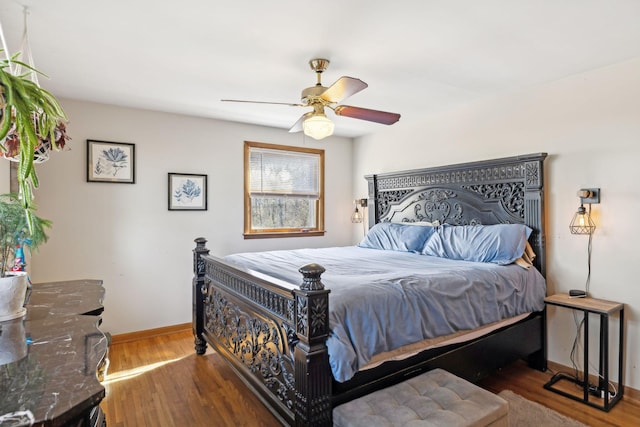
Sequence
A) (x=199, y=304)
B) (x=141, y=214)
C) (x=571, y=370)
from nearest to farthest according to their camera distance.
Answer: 1. (x=571, y=370)
2. (x=199, y=304)
3. (x=141, y=214)

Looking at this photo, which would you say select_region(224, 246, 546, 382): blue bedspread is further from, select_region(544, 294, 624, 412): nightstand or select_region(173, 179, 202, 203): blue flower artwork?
select_region(173, 179, 202, 203): blue flower artwork

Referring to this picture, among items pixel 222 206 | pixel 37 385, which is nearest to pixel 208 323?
pixel 222 206

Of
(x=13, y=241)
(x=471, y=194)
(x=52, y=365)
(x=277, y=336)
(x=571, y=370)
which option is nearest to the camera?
(x=52, y=365)

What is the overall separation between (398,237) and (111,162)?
3116 mm

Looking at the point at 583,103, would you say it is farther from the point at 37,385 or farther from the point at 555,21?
the point at 37,385

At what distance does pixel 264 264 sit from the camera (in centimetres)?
289

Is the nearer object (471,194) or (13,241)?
(13,241)

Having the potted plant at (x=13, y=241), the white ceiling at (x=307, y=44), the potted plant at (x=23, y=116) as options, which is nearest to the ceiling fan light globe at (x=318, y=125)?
the white ceiling at (x=307, y=44)

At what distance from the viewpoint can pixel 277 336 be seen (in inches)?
81.6

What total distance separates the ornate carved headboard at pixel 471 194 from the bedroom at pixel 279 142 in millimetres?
139

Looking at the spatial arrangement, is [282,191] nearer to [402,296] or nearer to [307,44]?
[307,44]

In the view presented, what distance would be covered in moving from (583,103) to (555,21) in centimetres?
111

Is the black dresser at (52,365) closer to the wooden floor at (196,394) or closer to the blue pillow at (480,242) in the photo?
the wooden floor at (196,394)

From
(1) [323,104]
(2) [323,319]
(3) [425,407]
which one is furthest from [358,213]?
(3) [425,407]
